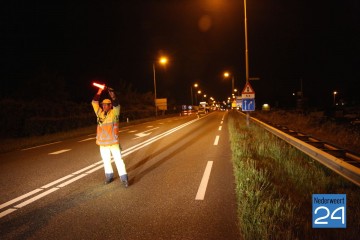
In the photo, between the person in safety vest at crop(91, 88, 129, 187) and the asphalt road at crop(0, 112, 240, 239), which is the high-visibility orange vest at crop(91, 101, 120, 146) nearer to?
the person in safety vest at crop(91, 88, 129, 187)

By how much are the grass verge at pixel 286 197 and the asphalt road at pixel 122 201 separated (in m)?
0.30

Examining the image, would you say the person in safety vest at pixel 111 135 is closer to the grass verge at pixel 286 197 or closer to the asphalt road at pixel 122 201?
the asphalt road at pixel 122 201

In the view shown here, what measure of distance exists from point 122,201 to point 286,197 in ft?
10.2

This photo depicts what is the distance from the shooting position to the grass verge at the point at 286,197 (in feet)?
13.1

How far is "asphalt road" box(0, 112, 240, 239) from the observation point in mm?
4422

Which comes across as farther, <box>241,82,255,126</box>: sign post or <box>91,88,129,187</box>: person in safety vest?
<box>241,82,255,126</box>: sign post

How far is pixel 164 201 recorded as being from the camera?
5688mm

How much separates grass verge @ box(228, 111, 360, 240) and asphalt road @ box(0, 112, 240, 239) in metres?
0.30

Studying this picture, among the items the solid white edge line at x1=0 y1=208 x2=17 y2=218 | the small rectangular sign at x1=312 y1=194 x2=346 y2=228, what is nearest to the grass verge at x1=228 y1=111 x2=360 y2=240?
the small rectangular sign at x1=312 y1=194 x2=346 y2=228

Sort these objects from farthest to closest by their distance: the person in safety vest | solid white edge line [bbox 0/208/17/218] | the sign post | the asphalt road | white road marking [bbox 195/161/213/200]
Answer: the sign post, the person in safety vest, white road marking [bbox 195/161/213/200], solid white edge line [bbox 0/208/17/218], the asphalt road

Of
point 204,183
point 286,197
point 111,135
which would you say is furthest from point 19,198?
point 286,197

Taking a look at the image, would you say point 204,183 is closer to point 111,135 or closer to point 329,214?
point 111,135

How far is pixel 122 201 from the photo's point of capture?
5754 mm

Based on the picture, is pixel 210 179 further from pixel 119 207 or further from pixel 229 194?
pixel 119 207
